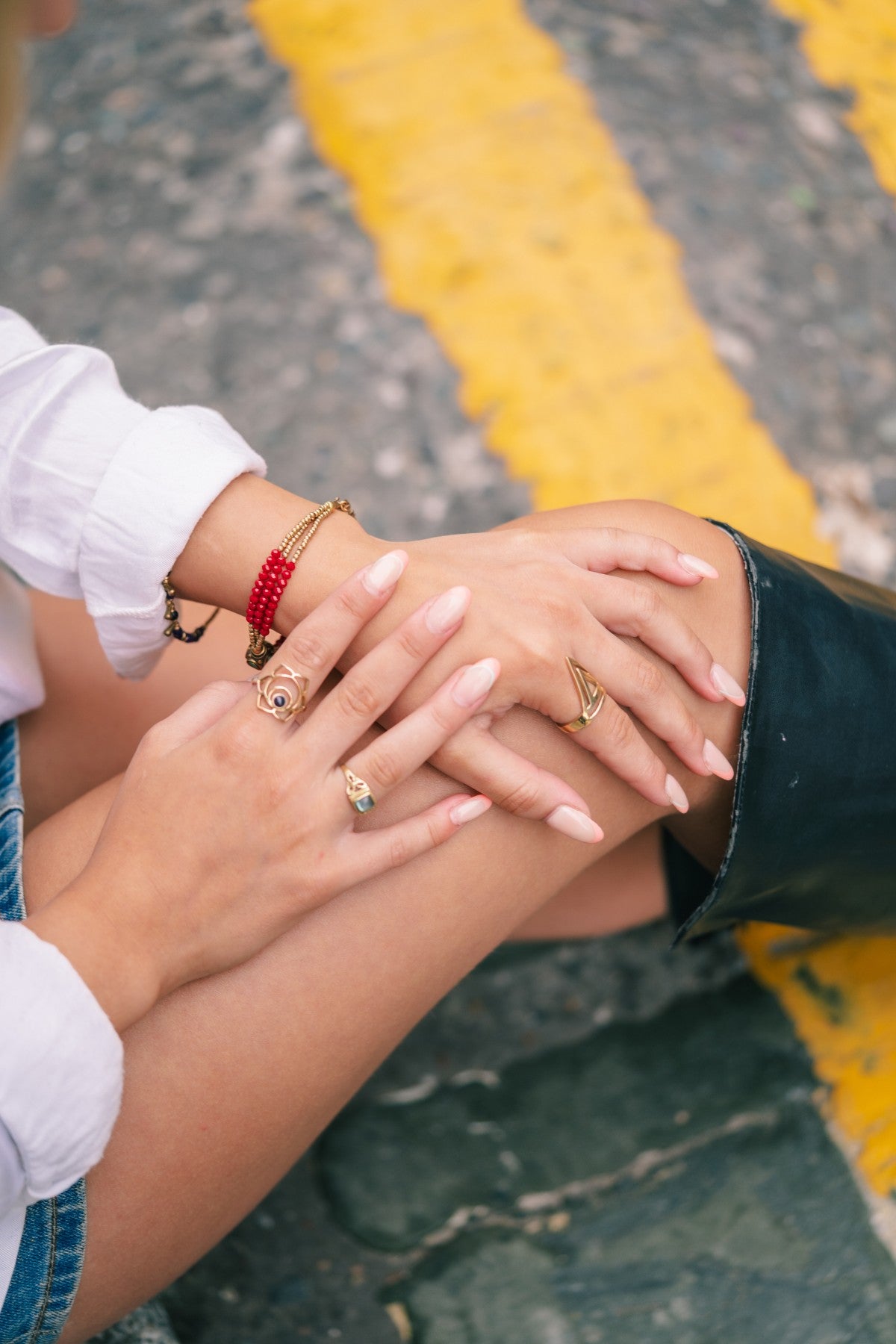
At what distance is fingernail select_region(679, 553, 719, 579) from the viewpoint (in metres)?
0.98

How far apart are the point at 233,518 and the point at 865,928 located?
81 cm

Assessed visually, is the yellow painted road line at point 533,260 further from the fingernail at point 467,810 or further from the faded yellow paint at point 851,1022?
the fingernail at point 467,810

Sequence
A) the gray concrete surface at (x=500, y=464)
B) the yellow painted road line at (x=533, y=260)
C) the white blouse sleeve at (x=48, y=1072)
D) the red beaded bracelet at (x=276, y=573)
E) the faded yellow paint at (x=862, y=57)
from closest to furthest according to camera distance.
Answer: the white blouse sleeve at (x=48, y=1072)
the red beaded bracelet at (x=276, y=573)
the gray concrete surface at (x=500, y=464)
the yellow painted road line at (x=533, y=260)
the faded yellow paint at (x=862, y=57)

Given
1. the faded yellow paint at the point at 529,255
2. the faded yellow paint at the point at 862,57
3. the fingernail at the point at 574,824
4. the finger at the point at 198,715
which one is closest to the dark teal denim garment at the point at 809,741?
the fingernail at the point at 574,824

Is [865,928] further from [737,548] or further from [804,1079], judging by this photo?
[737,548]

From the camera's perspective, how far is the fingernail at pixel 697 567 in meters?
0.98

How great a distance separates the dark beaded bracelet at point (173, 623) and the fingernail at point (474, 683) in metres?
0.28

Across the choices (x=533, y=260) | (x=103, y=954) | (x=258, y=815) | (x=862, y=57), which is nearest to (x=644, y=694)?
(x=258, y=815)

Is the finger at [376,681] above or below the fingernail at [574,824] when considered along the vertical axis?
above

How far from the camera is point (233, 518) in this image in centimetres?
99

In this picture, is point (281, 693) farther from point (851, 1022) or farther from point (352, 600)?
point (851, 1022)


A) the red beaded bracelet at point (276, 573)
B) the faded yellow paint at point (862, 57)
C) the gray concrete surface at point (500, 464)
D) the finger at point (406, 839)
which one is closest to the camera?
the finger at point (406, 839)

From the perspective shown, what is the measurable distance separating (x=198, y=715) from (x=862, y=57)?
5.72 feet

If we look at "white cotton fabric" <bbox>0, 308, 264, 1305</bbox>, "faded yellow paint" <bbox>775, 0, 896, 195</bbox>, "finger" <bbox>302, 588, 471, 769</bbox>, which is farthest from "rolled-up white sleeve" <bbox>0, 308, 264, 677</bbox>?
"faded yellow paint" <bbox>775, 0, 896, 195</bbox>
